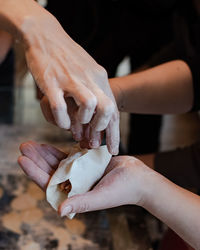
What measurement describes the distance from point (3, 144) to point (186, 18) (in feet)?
2.45

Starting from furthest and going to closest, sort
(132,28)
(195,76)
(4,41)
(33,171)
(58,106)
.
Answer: (132,28)
(195,76)
(4,41)
(33,171)
(58,106)

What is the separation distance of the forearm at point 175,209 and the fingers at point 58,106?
0.21 m

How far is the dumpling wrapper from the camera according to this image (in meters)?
0.63

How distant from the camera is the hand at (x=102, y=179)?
57 centimetres

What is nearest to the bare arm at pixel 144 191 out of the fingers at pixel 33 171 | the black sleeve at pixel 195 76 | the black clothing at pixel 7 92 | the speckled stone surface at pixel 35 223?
the fingers at pixel 33 171

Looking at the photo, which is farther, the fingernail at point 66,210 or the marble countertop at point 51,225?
the marble countertop at point 51,225

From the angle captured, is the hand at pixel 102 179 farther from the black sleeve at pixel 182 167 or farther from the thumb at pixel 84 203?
the black sleeve at pixel 182 167

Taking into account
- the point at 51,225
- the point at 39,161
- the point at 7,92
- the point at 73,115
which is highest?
the point at 73,115

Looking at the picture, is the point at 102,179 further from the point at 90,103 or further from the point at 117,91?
the point at 117,91

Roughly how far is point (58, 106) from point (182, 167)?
553 millimetres

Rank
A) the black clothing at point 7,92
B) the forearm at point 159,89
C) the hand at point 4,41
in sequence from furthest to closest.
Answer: the black clothing at point 7,92, the forearm at point 159,89, the hand at point 4,41

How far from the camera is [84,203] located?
1.84 ft

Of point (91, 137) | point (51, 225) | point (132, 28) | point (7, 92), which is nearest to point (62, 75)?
point (91, 137)

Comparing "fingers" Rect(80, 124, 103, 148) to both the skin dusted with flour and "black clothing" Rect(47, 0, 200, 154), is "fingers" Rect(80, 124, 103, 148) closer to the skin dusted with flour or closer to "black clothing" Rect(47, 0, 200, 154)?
the skin dusted with flour
